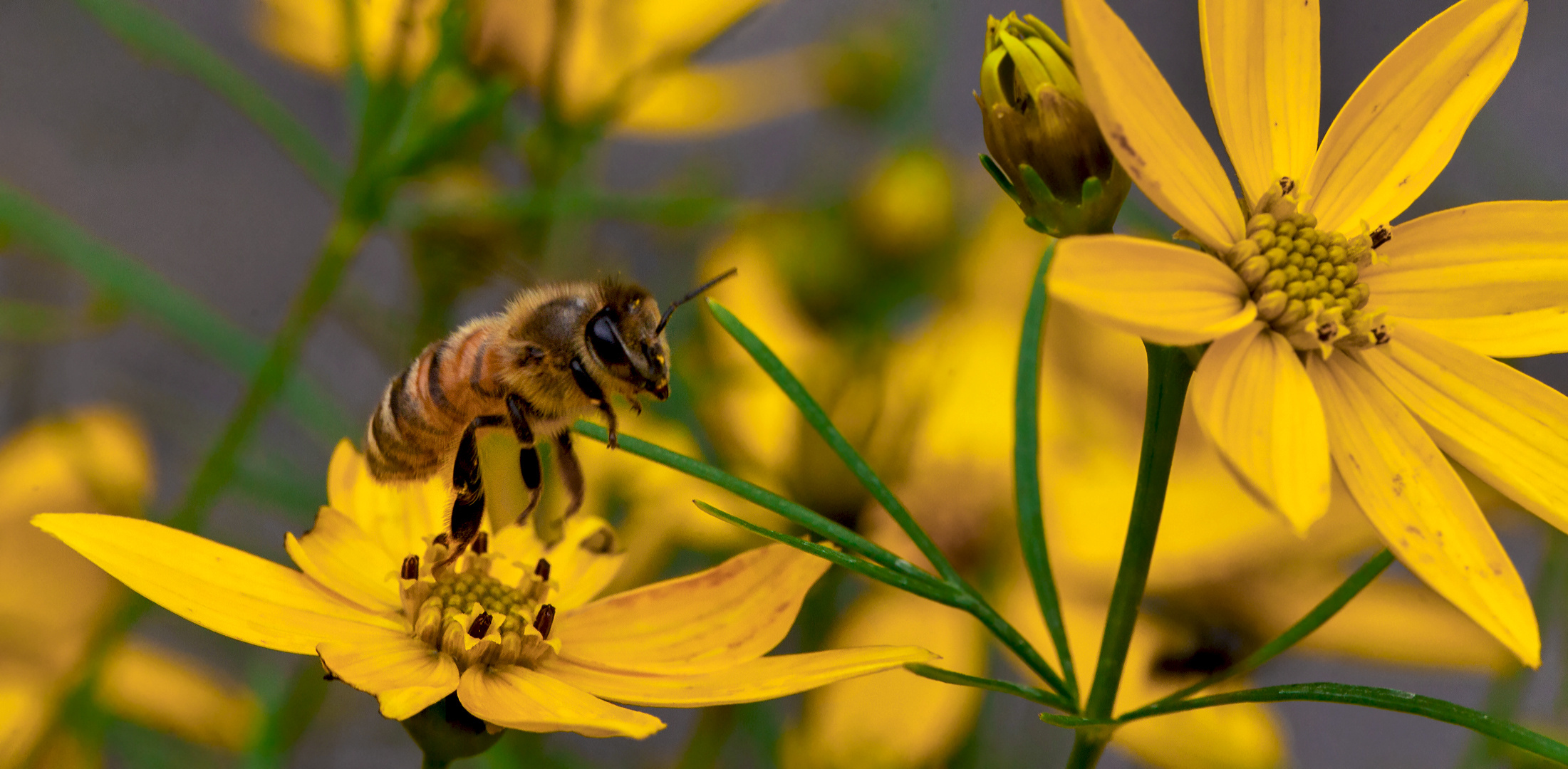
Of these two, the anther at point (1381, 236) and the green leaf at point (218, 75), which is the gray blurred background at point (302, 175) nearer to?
the green leaf at point (218, 75)

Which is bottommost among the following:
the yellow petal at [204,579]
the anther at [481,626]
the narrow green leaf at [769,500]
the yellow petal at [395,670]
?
the yellow petal at [395,670]

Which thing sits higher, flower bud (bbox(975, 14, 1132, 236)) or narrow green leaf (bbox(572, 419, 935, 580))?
flower bud (bbox(975, 14, 1132, 236))

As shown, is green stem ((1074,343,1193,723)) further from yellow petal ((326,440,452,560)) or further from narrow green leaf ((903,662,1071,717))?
yellow petal ((326,440,452,560))

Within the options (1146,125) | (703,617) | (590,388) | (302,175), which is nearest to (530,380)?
(590,388)

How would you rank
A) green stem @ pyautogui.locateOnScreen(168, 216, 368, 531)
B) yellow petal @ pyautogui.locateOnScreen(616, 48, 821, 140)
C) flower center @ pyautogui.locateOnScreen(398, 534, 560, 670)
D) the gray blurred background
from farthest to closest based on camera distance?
1. the gray blurred background
2. yellow petal @ pyautogui.locateOnScreen(616, 48, 821, 140)
3. green stem @ pyautogui.locateOnScreen(168, 216, 368, 531)
4. flower center @ pyautogui.locateOnScreen(398, 534, 560, 670)

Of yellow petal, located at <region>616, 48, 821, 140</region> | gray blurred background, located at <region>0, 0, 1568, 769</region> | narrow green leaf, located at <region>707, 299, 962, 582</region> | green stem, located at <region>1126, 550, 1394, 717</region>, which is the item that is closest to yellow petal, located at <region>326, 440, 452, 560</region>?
narrow green leaf, located at <region>707, 299, 962, 582</region>

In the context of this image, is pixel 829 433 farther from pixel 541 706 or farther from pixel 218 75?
pixel 218 75

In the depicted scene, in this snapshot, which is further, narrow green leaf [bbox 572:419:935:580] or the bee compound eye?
the bee compound eye

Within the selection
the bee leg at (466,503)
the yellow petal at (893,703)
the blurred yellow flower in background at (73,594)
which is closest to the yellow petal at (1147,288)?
the bee leg at (466,503)
